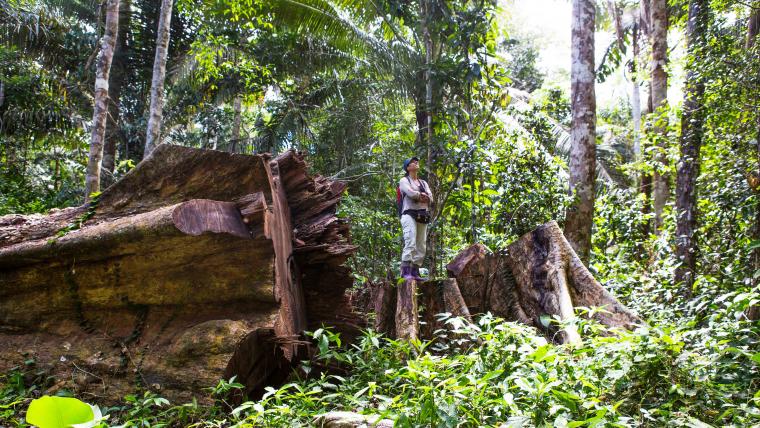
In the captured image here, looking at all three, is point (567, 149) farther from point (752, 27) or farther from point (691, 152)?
point (752, 27)

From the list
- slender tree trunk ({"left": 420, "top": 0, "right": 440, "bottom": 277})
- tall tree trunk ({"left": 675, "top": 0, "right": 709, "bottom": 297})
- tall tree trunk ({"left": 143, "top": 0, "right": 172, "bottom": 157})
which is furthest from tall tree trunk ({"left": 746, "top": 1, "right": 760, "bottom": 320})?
tall tree trunk ({"left": 143, "top": 0, "right": 172, "bottom": 157})

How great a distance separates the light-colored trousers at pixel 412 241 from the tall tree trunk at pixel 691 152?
3.36 m

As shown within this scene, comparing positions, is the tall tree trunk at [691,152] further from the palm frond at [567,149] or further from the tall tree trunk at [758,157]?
the palm frond at [567,149]

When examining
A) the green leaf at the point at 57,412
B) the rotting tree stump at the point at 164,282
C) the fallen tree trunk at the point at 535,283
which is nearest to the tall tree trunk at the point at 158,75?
the rotting tree stump at the point at 164,282

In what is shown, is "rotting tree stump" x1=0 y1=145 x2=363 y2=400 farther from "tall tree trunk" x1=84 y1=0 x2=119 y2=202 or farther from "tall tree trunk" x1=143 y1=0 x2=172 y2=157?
"tall tree trunk" x1=143 y1=0 x2=172 y2=157

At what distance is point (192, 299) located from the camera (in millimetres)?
4145

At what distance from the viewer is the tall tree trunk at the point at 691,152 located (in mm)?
6902

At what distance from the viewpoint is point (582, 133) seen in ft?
24.2

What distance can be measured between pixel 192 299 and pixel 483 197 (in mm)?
5238

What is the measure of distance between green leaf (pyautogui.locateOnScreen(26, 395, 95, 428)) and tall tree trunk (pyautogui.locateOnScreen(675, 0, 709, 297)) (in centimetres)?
693

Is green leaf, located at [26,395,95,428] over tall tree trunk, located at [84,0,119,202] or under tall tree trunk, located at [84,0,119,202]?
under

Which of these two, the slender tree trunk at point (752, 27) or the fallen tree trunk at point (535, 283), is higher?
the slender tree trunk at point (752, 27)

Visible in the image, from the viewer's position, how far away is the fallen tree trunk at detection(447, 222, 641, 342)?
5.02 meters

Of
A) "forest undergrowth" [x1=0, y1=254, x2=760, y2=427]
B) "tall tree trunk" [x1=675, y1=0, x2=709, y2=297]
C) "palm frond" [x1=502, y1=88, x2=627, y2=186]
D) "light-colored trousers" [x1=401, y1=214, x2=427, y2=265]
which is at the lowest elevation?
"forest undergrowth" [x1=0, y1=254, x2=760, y2=427]
